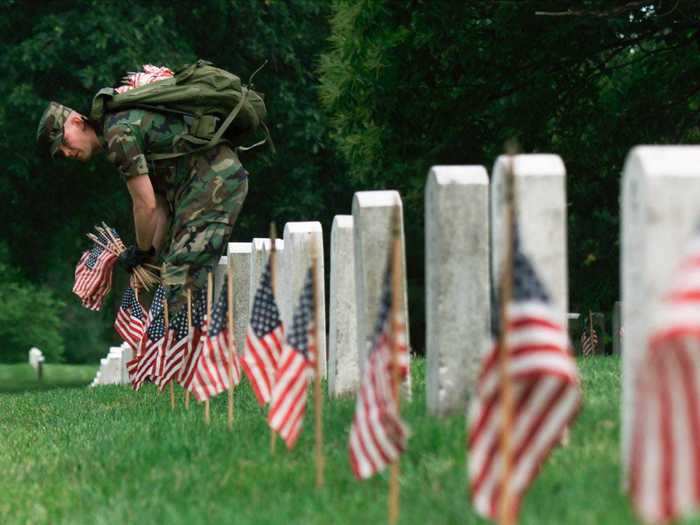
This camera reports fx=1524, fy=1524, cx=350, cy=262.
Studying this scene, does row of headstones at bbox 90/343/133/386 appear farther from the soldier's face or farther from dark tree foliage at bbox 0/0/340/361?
the soldier's face

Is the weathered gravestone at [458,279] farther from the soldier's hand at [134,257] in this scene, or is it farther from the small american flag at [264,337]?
the soldier's hand at [134,257]

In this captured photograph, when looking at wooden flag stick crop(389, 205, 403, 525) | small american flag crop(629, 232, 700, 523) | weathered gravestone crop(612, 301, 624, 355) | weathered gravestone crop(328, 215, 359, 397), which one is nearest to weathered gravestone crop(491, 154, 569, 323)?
wooden flag stick crop(389, 205, 403, 525)

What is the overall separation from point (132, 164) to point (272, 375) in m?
2.78

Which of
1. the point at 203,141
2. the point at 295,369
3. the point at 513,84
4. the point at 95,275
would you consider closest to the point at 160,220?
the point at 203,141

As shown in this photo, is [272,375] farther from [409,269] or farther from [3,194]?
[409,269]

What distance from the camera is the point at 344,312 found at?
9.21 metres

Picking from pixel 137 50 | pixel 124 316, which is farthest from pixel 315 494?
pixel 137 50

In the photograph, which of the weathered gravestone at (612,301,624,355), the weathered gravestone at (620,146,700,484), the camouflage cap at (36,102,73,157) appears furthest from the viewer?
the weathered gravestone at (612,301,624,355)

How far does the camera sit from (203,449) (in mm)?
7789

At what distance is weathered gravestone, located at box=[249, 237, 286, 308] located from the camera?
10.3 meters

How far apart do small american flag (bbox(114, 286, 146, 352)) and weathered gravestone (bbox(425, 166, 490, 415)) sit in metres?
7.41

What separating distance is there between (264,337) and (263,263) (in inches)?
118

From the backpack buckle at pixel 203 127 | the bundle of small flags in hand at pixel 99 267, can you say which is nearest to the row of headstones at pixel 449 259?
the backpack buckle at pixel 203 127

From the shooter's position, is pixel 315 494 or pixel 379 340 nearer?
pixel 379 340
